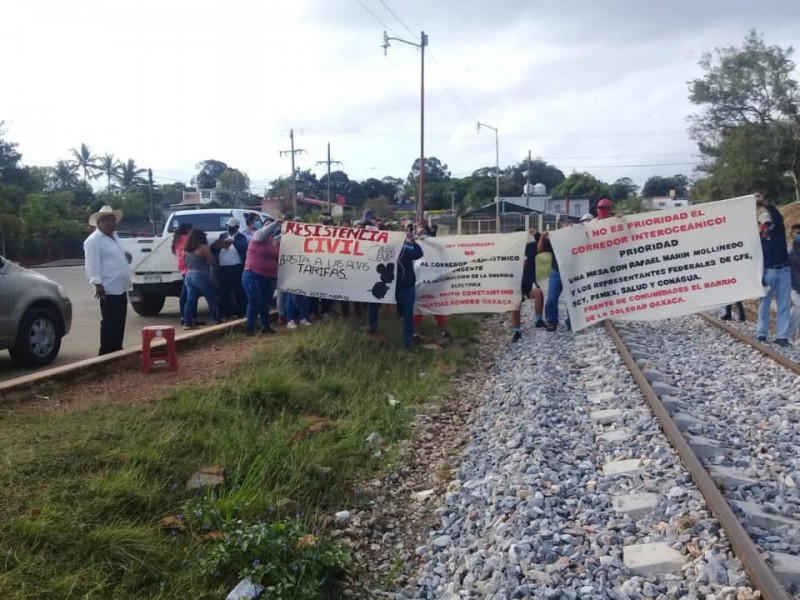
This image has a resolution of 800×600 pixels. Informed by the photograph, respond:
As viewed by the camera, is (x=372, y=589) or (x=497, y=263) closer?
(x=372, y=589)

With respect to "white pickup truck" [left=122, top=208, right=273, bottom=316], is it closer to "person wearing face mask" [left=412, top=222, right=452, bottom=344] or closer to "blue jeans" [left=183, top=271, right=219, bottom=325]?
"blue jeans" [left=183, top=271, right=219, bottom=325]

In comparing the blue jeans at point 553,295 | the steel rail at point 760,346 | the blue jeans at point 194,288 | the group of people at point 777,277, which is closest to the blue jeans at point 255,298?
the blue jeans at point 194,288

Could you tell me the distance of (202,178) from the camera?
119 m

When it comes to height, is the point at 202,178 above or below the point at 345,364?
above

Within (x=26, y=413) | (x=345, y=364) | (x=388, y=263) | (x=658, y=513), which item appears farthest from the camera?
(x=388, y=263)

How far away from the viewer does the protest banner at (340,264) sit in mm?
10039

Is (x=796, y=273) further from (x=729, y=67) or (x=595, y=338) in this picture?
(x=729, y=67)

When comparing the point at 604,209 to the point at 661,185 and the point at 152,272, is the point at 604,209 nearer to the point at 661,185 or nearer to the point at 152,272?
the point at 152,272

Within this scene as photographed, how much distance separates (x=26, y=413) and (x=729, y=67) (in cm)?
5590

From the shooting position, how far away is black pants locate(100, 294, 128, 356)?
7484 millimetres

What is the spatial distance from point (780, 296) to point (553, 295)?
308 centimetres

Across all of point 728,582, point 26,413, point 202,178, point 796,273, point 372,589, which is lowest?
point 372,589

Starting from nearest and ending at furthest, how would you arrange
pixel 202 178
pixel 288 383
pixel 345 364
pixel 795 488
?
pixel 795 488, pixel 288 383, pixel 345 364, pixel 202 178

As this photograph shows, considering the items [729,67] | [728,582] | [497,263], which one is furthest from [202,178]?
[728,582]
